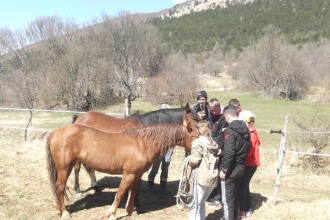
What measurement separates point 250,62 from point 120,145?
3190 centimetres

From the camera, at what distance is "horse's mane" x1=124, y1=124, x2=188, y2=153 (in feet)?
12.5

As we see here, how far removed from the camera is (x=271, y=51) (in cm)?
3156

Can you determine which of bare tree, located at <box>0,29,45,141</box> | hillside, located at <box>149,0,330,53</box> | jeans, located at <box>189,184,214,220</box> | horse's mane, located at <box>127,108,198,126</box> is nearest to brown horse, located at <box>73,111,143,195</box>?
horse's mane, located at <box>127,108,198,126</box>

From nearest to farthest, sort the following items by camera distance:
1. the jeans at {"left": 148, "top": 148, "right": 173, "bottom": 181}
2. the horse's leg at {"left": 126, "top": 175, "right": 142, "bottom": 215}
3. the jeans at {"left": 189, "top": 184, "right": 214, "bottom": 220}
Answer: the jeans at {"left": 189, "top": 184, "right": 214, "bottom": 220}
the horse's leg at {"left": 126, "top": 175, "right": 142, "bottom": 215}
the jeans at {"left": 148, "top": 148, "right": 173, "bottom": 181}

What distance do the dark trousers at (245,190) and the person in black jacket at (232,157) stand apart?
0.25m

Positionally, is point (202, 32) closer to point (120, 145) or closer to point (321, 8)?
point (321, 8)

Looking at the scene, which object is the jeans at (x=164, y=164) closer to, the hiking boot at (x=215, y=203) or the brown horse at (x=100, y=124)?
the brown horse at (x=100, y=124)

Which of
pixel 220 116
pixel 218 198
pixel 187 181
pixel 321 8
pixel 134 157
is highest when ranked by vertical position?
pixel 321 8

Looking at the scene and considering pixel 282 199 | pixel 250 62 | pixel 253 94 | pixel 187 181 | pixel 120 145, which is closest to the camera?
pixel 187 181

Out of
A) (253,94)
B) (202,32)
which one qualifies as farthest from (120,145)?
(202,32)

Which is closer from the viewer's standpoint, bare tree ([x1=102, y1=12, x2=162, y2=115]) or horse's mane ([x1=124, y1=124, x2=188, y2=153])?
horse's mane ([x1=124, y1=124, x2=188, y2=153])

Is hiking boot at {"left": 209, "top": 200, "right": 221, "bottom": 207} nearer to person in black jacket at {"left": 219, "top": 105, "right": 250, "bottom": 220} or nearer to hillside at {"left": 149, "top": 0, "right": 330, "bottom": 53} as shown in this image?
person in black jacket at {"left": 219, "top": 105, "right": 250, "bottom": 220}

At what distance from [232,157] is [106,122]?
2.53 metres

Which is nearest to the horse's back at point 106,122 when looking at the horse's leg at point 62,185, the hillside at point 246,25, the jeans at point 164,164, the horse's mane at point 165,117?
the horse's mane at point 165,117
